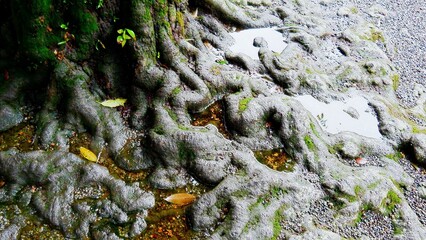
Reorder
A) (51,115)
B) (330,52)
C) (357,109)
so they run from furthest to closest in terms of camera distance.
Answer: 1. (330,52)
2. (357,109)
3. (51,115)

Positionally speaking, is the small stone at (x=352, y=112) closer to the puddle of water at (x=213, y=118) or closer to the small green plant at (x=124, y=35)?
the puddle of water at (x=213, y=118)

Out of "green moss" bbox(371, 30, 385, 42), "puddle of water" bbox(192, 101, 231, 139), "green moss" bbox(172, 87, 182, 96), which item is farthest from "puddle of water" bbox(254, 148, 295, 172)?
"green moss" bbox(371, 30, 385, 42)

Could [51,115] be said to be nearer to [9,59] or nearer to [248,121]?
[9,59]

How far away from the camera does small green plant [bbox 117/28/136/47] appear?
4.89 meters

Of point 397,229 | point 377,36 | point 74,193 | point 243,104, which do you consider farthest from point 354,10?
point 74,193

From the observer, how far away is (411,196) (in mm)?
5215

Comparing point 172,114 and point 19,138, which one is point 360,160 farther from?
point 19,138

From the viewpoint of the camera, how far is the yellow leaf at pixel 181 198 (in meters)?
4.47

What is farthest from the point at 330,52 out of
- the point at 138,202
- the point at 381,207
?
the point at 138,202

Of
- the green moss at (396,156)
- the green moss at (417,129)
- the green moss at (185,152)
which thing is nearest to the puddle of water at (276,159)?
the green moss at (185,152)

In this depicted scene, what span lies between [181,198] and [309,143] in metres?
1.83

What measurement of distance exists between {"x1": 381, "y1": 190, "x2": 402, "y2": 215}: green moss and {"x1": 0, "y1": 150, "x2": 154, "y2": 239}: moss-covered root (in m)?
2.76

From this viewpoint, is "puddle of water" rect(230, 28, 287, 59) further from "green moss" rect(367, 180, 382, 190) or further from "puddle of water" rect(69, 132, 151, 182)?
"puddle of water" rect(69, 132, 151, 182)

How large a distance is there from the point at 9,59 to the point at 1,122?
79cm
